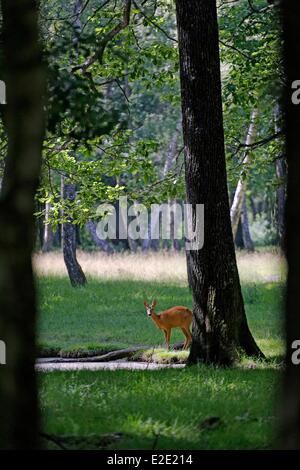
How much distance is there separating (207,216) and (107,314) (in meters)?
10.1

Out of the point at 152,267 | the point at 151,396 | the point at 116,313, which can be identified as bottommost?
the point at 116,313

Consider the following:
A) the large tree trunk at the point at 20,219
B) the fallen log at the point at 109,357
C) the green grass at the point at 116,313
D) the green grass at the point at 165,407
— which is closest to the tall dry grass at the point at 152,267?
the green grass at the point at 116,313

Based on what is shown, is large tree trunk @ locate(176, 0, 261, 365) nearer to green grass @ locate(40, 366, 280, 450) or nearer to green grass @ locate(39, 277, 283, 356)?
green grass @ locate(40, 366, 280, 450)

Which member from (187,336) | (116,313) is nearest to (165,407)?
(187,336)

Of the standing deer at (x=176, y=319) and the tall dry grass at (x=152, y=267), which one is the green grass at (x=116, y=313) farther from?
the standing deer at (x=176, y=319)

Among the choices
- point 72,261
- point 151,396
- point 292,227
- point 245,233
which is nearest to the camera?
point 292,227

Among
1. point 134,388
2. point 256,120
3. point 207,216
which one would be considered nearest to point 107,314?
point 256,120

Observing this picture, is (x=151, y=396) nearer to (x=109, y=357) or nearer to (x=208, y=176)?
(x=208, y=176)

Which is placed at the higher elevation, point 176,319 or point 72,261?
point 72,261

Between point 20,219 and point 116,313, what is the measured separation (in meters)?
16.7

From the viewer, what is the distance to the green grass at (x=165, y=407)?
7.84 meters

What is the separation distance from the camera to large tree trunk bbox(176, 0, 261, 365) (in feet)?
41.0

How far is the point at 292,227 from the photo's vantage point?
549cm

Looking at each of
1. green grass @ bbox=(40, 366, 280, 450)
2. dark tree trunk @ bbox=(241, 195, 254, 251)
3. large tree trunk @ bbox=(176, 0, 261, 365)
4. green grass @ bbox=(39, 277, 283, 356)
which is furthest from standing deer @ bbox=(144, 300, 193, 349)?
dark tree trunk @ bbox=(241, 195, 254, 251)
